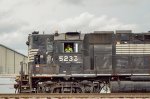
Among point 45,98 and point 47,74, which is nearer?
point 45,98

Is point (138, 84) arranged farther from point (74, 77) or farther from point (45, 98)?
point (45, 98)

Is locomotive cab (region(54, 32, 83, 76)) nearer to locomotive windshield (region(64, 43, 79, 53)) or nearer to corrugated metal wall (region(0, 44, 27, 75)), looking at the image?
locomotive windshield (region(64, 43, 79, 53))

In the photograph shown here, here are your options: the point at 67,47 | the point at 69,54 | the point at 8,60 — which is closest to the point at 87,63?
the point at 69,54

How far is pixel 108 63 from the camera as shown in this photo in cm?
2258

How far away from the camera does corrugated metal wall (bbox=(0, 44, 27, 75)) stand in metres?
47.4

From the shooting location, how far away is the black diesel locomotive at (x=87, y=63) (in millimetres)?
22375

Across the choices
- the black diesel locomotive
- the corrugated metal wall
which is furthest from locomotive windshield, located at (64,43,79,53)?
the corrugated metal wall

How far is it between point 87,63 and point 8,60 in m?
27.9

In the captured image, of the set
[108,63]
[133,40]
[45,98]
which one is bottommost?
[45,98]

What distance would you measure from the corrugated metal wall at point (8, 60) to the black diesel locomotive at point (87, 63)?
25.2 meters

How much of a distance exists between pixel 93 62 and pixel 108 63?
0.90m

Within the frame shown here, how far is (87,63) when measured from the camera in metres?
22.6

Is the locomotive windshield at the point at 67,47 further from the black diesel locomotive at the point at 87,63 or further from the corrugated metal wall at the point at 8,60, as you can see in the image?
the corrugated metal wall at the point at 8,60

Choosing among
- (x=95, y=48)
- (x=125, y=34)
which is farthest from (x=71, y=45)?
(x=125, y=34)
